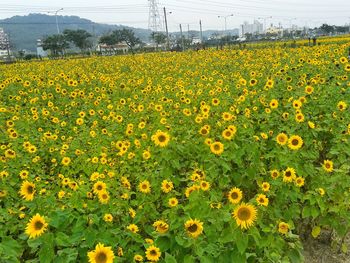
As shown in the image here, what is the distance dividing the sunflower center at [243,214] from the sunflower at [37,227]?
1.08 meters

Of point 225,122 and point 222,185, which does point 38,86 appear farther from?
point 222,185

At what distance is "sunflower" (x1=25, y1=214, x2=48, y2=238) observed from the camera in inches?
86.1

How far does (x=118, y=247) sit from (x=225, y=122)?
7.86ft

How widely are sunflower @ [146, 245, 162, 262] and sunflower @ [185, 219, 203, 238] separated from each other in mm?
200

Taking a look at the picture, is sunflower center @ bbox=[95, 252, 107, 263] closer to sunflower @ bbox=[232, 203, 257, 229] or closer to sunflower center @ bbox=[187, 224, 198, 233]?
sunflower center @ bbox=[187, 224, 198, 233]

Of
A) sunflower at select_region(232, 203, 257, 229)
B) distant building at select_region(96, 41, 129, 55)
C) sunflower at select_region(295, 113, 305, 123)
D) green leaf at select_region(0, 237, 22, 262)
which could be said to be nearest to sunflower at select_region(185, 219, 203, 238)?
sunflower at select_region(232, 203, 257, 229)

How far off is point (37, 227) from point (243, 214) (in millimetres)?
1156

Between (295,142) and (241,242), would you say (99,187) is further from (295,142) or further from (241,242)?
(295,142)

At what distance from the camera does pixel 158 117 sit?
5.27 m

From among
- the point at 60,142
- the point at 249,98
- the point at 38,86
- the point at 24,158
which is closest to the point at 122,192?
the point at 24,158

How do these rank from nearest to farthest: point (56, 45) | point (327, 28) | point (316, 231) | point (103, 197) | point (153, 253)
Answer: point (153, 253) → point (103, 197) → point (316, 231) → point (56, 45) → point (327, 28)

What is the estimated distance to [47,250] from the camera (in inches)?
86.0

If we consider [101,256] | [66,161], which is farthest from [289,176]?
[66,161]

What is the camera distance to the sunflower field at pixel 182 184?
2.31 metres
